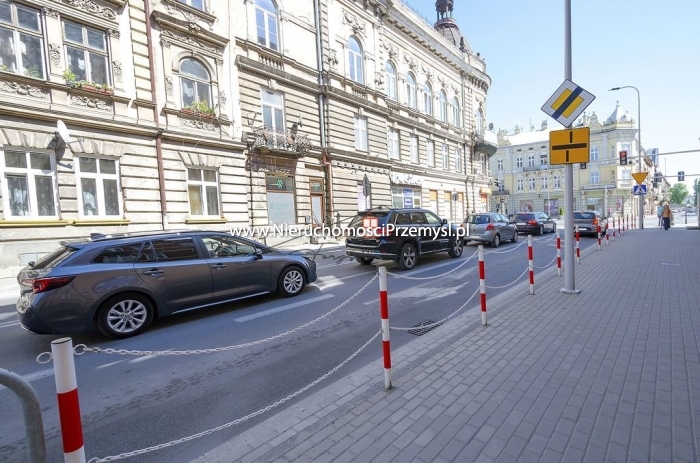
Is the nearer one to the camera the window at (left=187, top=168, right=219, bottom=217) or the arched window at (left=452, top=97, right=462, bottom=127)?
the window at (left=187, top=168, right=219, bottom=217)

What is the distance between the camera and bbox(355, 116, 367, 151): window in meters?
23.2

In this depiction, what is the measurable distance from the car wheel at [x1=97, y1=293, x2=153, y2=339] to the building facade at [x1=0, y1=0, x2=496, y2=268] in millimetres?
8911

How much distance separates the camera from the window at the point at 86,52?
39.1 ft

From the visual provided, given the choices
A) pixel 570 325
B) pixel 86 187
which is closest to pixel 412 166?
pixel 86 187

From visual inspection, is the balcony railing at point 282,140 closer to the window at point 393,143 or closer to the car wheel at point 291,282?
the window at point 393,143

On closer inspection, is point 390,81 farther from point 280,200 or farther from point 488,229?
point 488,229

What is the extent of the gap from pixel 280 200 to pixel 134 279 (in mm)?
13688

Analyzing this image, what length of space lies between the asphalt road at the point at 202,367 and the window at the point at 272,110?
1363 cm

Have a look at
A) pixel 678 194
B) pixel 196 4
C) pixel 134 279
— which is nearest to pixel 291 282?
pixel 134 279

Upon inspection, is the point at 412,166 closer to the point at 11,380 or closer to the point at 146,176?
the point at 146,176

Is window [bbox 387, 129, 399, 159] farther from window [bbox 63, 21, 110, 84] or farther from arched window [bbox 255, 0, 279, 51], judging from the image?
window [bbox 63, 21, 110, 84]

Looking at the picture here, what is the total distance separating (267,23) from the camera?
59.3 ft

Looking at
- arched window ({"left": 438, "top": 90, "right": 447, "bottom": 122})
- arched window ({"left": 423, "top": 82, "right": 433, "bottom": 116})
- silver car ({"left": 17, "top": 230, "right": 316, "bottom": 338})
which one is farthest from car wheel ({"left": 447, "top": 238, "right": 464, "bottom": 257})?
arched window ({"left": 438, "top": 90, "right": 447, "bottom": 122})

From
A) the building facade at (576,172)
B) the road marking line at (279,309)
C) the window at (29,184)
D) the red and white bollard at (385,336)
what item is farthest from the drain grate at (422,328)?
the building facade at (576,172)
